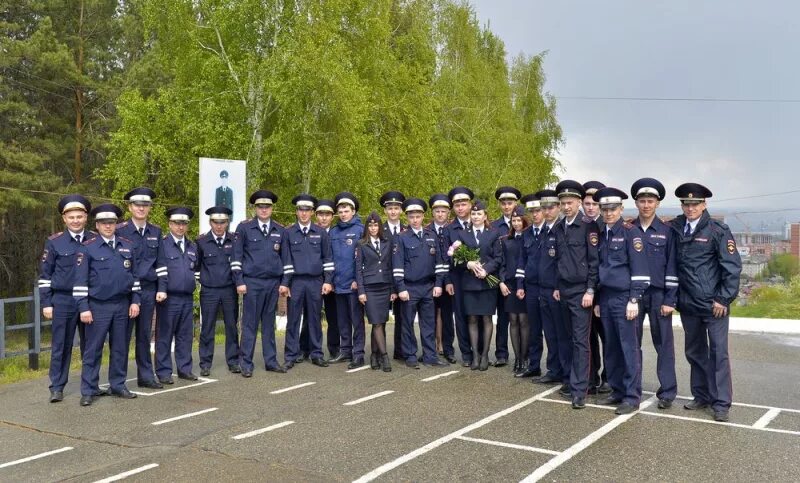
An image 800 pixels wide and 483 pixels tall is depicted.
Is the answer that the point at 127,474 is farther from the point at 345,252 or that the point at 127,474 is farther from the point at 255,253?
the point at 345,252

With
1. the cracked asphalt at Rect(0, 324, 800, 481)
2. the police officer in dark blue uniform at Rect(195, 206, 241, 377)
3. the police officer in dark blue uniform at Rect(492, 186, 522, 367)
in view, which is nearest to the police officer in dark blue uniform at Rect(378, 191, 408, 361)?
the cracked asphalt at Rect(0, 324, 800, 481)

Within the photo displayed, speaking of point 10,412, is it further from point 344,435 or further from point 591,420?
point 591,420

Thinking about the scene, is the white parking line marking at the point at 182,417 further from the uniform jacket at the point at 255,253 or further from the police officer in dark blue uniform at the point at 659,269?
the police officer in dark blue uniform at the point at 659,269

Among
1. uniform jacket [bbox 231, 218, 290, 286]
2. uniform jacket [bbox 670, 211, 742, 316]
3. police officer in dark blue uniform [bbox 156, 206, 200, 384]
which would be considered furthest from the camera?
uniform jacket [bbox 231, 218, 290, 286]

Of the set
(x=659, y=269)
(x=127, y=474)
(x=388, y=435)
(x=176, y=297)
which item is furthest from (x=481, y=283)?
(x=127, y=474)

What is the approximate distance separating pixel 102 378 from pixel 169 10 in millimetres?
13672

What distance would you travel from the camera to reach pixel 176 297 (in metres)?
8.23

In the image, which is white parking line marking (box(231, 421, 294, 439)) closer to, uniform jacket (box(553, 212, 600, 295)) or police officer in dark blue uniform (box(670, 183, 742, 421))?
uniform jacket (box(553, 212, 600, 295))

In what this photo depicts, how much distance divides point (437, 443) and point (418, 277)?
3366 millimetres

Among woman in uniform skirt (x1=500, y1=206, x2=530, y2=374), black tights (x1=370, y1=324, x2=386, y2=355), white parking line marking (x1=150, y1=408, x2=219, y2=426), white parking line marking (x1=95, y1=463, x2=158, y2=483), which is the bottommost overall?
white parking line marking (x1=150, y1=408, x2=219, y2=426)

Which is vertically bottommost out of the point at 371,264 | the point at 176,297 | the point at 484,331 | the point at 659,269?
the point at 484,331

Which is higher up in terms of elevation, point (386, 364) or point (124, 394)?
point (386, 364)

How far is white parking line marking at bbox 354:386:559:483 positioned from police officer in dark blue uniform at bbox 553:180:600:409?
21.0 inches

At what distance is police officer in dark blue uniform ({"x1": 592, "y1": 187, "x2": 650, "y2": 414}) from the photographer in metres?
6.65
